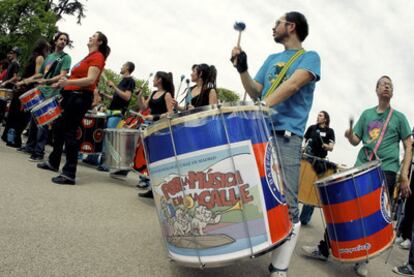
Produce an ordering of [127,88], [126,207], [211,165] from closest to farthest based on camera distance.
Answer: [211,165], [126,207], [127,88]

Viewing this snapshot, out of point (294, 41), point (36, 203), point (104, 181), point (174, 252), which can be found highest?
point (294, 41)

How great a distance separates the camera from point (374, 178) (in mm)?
3221

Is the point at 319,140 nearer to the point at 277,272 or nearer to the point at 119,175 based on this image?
the point at 119,175

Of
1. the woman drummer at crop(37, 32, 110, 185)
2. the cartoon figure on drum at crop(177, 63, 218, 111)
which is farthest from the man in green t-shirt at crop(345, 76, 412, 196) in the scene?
the woman drummer at crop(37, 32, 110, 185)

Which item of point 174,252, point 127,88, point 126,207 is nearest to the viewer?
point 174,252

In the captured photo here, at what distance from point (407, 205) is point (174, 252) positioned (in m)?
5.09

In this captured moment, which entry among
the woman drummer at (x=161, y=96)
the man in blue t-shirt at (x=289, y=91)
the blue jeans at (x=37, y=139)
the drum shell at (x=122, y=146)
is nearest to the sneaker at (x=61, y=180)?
the drum shell at (x=122, y=146)

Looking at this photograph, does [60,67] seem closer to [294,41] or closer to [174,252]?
[294,41]

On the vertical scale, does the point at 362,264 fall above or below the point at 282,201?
below

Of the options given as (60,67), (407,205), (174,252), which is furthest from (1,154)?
(407,205)

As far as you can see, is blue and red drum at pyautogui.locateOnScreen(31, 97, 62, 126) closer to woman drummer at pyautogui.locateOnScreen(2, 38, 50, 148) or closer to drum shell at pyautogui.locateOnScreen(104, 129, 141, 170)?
drum shell at pyautogui.locateOnScreen(104, 129, 141, 170)

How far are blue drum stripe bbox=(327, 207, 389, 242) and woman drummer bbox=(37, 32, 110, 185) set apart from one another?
3228 mm

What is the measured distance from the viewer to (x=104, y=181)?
587cm

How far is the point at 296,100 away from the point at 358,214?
102 centimetres
